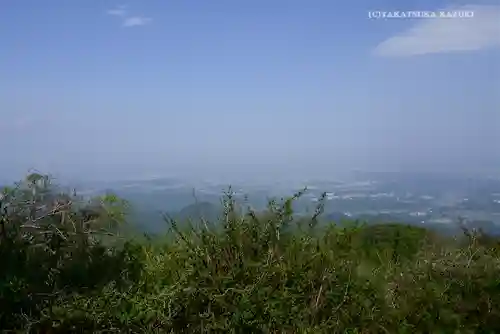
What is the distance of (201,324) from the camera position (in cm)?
272

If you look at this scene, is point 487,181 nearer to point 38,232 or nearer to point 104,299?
point 104,299

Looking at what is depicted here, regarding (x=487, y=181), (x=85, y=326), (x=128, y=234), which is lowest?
(x=85, y=326)

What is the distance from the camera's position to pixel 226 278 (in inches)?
109

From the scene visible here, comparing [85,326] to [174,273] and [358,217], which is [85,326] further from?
[358,217]

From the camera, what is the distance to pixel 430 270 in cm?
293

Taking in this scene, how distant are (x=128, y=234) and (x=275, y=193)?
71cm

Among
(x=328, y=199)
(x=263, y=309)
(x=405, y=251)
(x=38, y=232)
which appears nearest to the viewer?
(x=263, y=309)

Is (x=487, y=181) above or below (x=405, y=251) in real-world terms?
above

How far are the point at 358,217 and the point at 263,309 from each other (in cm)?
85

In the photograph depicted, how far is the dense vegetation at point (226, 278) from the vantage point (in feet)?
8.89

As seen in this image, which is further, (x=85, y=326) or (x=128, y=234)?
(x=128, y=234)

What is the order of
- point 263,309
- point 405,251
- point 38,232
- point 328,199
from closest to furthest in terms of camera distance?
1. point 263,309
2. point 38,232
3. point 328,199
4. point 405,251

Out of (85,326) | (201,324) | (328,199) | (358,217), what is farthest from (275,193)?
(85,326)

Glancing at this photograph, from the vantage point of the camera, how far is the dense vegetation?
2709mm
